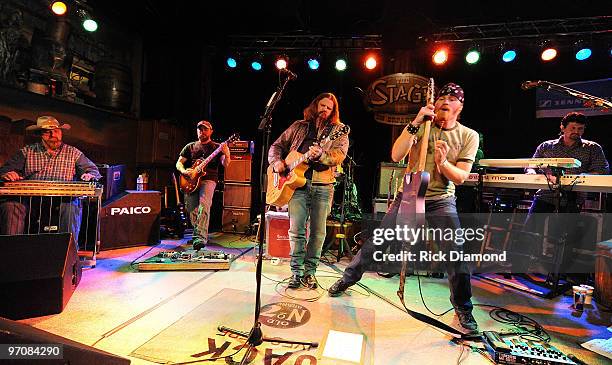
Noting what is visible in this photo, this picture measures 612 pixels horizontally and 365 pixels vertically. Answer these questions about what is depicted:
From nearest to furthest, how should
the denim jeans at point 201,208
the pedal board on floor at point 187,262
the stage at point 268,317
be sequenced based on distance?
the stage at point 268,317
the pedal board on floor at point 187,262
the denim jeans at point 201,208

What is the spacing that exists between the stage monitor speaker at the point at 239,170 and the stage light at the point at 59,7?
380 cm

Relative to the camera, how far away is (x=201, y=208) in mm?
5184

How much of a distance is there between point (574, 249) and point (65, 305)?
6.15 meters

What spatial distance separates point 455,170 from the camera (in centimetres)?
265

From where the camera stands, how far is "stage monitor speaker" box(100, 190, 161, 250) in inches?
194

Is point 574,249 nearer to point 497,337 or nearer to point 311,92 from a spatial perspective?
point 497,337

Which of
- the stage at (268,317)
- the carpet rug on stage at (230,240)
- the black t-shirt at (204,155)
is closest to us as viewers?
the stage at (268,317)

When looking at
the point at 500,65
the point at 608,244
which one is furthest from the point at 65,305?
the point at 500,65

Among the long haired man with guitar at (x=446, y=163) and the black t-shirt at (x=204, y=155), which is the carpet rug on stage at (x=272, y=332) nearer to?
the long haired man with guitar at (x=446, y=163)

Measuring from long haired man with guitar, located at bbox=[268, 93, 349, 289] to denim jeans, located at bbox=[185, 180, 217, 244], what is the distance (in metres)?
2.01

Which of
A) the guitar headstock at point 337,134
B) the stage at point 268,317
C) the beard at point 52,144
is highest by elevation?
the guitar headstock at point 337,134

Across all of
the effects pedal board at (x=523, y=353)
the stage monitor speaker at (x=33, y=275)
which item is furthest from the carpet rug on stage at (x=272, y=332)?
the stage monitor speaker at (x=33, y=275)

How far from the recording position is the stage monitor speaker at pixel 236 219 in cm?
683

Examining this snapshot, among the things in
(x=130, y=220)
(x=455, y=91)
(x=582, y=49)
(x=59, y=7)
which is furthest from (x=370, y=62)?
(x=59, y=7)
